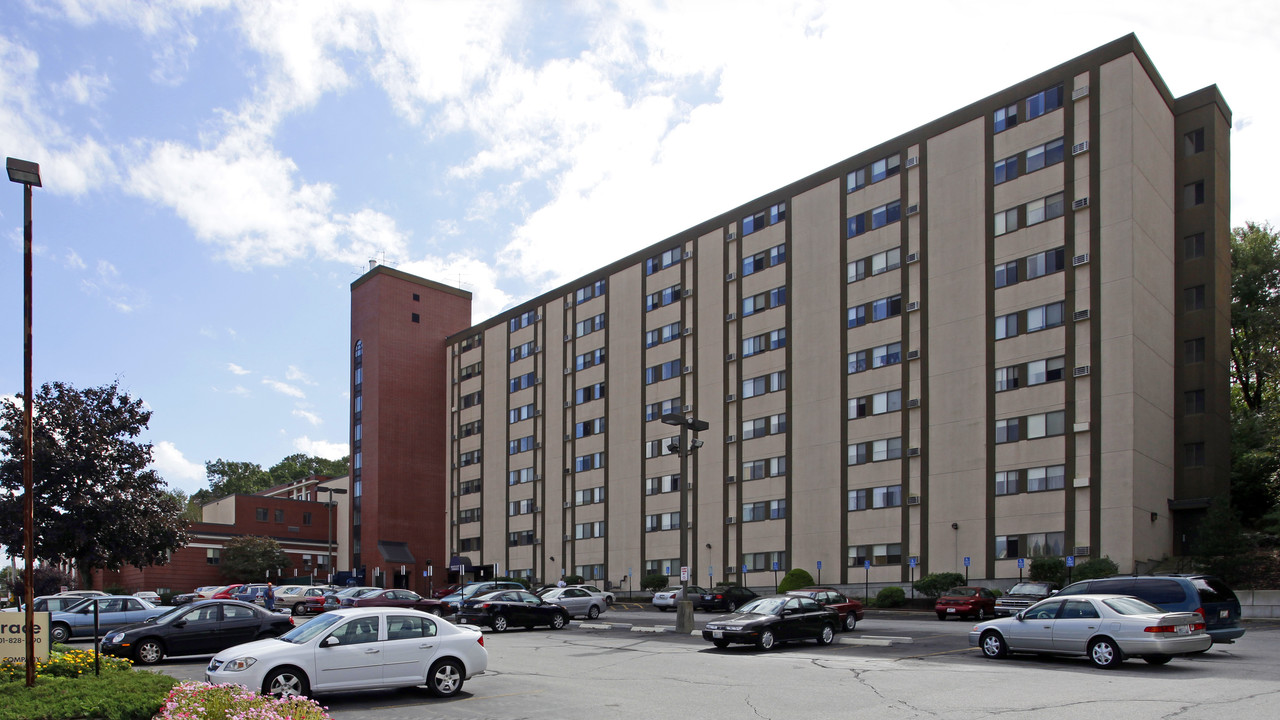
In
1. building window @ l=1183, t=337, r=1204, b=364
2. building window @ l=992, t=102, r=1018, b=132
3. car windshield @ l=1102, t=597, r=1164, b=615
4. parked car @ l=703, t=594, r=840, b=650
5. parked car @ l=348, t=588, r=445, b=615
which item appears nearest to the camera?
car windshield @ l=1102, t=597, r=1164, b=615

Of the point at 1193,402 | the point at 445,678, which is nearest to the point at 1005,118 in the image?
the point at 1193,402

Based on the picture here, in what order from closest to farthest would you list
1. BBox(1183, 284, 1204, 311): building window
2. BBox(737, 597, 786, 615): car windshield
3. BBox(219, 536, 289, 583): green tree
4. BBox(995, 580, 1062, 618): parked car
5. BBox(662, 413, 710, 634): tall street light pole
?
BBox(737, 597, 786, 615): car windshield → BBox(662, 413, 710, 634): tall street light pole → BBox(995, 580, 1062, 618): parked car → BBox(1183, 284, 1204, 311): building window → BBox(219, 536, 289, 583): green tree

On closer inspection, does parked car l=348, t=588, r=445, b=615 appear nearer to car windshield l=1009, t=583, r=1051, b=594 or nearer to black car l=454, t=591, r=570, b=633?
black car l=454, t=591, r=570, b=633

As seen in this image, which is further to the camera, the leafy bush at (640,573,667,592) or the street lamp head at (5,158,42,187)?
the leafy bush at (640,573,667,592)

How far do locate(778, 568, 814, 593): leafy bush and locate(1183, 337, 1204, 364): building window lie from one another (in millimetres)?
22958

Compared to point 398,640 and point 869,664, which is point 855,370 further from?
point 398,640

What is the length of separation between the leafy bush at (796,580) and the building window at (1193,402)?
2157 centimetres

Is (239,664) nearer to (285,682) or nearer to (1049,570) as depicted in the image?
(285,682)

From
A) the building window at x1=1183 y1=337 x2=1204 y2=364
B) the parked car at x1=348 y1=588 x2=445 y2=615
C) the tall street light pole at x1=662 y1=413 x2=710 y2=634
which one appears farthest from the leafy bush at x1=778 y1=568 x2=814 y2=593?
the building window at x1=1183 y1=337 x2=1204 y2=364

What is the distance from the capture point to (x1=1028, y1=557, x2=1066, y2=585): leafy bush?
1812 inches

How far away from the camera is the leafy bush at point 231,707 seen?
385 inches

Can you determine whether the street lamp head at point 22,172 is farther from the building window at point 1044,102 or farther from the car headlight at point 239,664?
the building window at point 1044,102

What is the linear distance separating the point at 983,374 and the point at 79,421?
46.0m

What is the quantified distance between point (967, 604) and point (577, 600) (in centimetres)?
1621
